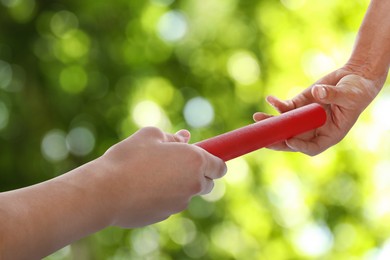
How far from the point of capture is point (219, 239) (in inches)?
102

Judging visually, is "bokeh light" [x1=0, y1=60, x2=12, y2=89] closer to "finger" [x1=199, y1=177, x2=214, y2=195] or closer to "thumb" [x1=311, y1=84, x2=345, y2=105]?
"thumb" [x1=311, y1=84, x2=345, y2=105]

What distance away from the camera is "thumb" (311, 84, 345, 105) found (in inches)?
38.1

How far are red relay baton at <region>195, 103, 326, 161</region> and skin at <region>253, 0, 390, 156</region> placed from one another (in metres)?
0.10

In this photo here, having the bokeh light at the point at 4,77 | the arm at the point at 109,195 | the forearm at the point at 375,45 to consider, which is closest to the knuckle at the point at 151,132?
the arm at the point at 109,195

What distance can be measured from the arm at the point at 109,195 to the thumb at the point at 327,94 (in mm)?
257

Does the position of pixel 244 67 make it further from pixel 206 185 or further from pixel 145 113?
pixel 206 185

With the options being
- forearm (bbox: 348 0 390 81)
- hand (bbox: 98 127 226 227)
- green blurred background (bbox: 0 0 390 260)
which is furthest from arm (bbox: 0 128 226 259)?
green blurred background (bbox: 0 0 390 260)

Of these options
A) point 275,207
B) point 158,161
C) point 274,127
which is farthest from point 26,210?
point 275,207

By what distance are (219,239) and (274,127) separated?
6.05ft

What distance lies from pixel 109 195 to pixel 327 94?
14.5 inches

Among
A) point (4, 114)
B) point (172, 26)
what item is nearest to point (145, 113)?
point (172, 26)

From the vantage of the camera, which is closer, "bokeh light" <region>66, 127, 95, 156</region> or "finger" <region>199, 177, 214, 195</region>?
"finger" <region>199, 177, 214, 195</region>

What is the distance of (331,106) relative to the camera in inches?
39.7

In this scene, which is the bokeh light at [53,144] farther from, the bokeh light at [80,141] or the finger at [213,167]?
the finger at [213,167]
